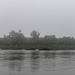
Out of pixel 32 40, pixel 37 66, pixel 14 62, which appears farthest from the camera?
pixel 32 40

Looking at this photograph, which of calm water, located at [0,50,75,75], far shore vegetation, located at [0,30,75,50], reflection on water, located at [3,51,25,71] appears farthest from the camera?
far shore vegetation, located at [0,30,75,50]

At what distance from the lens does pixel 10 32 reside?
18238 cm

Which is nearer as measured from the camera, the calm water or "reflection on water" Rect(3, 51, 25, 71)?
the calm water

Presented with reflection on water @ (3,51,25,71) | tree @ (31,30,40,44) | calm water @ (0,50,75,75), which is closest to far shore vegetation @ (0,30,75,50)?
tree @ (31,30,40,44)

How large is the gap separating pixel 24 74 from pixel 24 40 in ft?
510

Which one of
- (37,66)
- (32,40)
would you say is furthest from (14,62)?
(32,40)

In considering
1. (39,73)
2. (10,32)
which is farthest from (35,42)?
(39,73)

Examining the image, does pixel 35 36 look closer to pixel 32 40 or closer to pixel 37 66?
pixel 32 40

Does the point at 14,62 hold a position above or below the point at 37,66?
above

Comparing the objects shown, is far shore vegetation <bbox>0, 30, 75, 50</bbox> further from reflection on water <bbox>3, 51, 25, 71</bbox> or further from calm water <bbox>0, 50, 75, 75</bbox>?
calm water <bbox>0, 50, 75, 75</bbox>

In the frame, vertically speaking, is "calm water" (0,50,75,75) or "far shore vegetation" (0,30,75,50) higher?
"far shore vegetation" (0,30,75,50)

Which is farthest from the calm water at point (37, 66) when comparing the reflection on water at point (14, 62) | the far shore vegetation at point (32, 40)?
the far shore vegetation at point (32, 40)

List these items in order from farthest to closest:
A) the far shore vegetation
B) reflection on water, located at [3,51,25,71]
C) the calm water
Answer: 1. the far shore vegetation
2. reflection on water, located at [3,51,25,71]
3. the calm water

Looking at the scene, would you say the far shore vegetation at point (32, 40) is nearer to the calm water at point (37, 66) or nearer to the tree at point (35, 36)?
the tree at point (35, 36)
